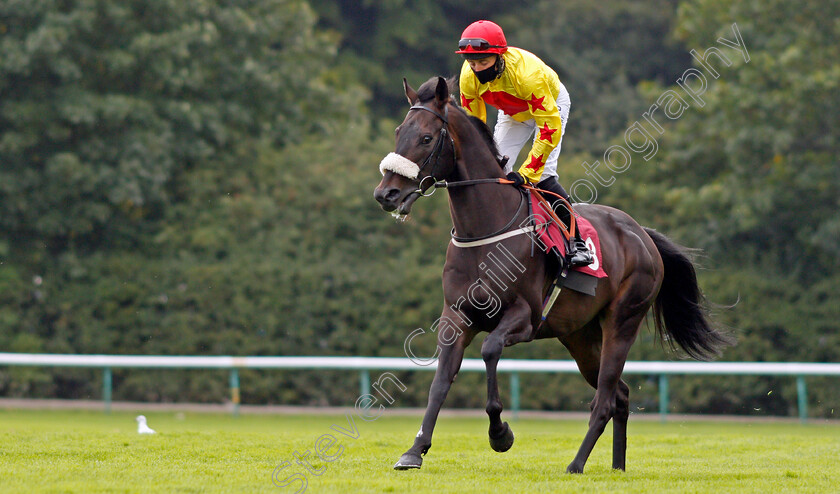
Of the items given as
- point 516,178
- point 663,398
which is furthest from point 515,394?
point 516,178

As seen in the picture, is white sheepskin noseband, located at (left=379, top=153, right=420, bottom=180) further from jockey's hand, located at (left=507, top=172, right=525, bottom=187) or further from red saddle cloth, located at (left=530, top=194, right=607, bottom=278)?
red saddle cloth, located at (left=530, top=194, right=607, bottom=278)

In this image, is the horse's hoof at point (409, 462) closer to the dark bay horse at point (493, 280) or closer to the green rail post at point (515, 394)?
the dark bay horse at point (493, 280)

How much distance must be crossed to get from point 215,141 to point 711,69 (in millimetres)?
7941

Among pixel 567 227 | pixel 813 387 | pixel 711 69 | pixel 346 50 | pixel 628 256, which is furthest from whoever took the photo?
pixel 346 50

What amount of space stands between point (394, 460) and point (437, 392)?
1.10 m

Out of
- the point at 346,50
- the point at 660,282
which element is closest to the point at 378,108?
the point at 346,50

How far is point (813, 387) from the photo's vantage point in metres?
13.1

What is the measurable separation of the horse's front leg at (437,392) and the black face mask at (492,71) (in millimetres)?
1481

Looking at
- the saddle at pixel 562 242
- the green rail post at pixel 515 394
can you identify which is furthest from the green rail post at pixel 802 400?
the saddle at pixel 562 242

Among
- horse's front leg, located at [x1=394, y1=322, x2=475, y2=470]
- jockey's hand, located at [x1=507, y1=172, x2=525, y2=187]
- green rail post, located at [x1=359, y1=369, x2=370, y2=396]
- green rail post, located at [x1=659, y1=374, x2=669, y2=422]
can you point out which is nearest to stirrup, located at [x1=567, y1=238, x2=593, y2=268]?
jockey's hand, located at [x1=507, y1=172, x2=525, y2=187]

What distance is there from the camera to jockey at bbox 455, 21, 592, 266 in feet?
20.1

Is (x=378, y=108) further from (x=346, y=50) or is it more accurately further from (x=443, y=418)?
(x=443, y=418)

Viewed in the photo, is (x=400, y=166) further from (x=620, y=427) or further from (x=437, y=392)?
(x=620, y=427)

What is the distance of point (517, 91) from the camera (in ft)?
20.7
